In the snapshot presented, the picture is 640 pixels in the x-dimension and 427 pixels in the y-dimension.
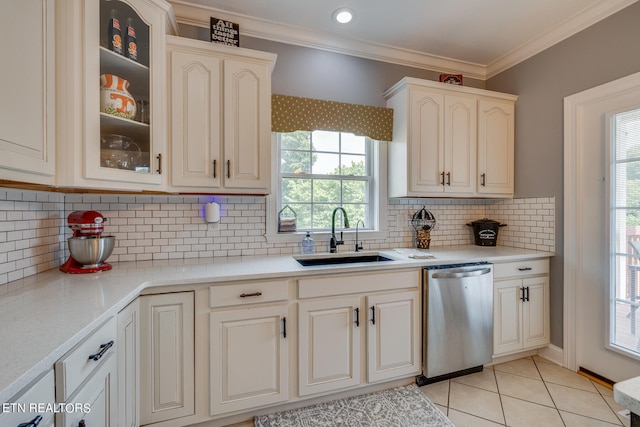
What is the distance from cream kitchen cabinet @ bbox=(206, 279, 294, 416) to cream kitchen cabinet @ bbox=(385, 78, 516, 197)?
4.76 feet

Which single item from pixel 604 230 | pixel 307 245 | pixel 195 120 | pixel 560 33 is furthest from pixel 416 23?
pixel 604 230

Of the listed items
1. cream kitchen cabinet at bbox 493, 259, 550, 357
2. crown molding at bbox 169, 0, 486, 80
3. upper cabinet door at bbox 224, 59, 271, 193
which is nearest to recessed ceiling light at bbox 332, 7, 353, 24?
crown molding at bbox 169, 0, 486, 80

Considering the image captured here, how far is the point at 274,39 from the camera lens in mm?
2352

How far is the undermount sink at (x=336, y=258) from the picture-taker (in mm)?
2266

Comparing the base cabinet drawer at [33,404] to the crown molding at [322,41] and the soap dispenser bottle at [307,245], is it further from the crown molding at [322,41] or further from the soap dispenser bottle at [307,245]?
the crown molding at [322,41]

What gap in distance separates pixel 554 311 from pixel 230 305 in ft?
8.67

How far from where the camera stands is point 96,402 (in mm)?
1048

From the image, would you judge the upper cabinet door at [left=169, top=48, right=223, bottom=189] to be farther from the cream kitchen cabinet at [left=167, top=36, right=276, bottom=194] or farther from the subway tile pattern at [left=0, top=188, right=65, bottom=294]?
the subway tile pattern at [left=0, top=188, right=65, bottom=294]

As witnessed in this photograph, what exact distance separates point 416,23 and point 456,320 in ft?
7.58

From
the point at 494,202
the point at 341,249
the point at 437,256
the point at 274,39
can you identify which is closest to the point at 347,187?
the point at 341,249

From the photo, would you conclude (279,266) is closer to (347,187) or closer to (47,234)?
(347,187)

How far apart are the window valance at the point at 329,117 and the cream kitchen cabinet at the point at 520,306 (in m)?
1.50

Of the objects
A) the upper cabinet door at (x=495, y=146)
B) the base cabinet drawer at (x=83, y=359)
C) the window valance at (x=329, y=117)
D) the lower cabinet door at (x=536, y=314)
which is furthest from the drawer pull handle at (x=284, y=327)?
the upper cabinet door at (x=495, y=146)

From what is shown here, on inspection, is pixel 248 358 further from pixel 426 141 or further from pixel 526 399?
pixel 426 141
